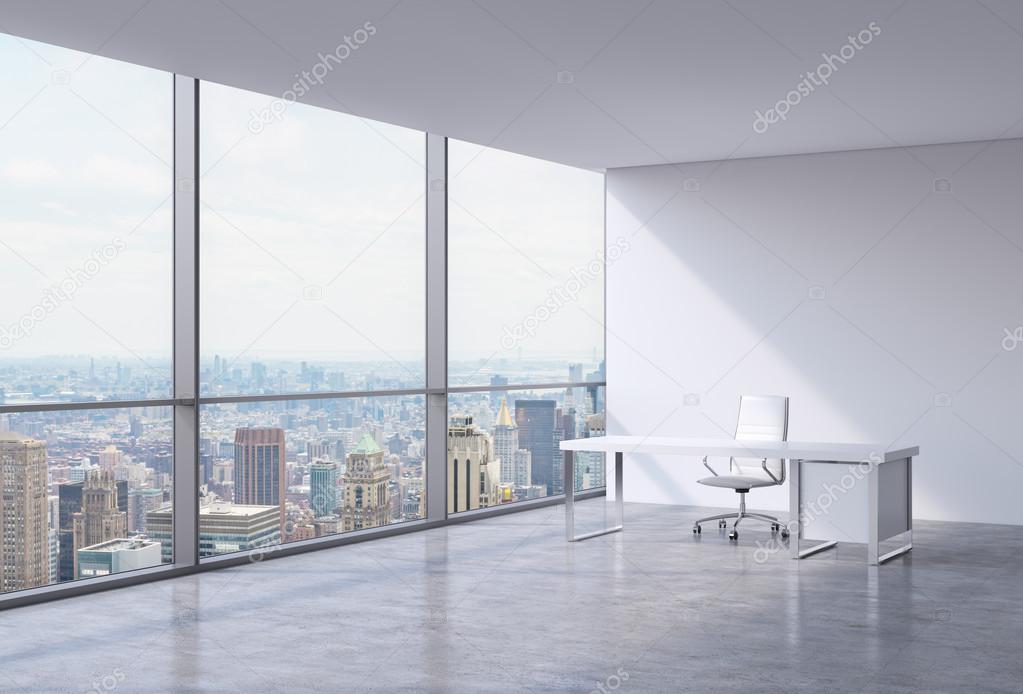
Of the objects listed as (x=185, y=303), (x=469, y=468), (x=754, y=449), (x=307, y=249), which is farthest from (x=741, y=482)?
(x=185, y=303)

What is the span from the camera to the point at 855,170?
9.23m

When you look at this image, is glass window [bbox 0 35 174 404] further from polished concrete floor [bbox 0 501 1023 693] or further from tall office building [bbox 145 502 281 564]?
polished concrete floor [bbox 0 501 1023 693]

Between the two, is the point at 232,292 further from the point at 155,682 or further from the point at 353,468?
the point at 155,682

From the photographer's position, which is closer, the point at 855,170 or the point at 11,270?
the point at 11,270

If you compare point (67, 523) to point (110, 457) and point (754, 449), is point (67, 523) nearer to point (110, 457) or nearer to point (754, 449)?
point (110, 457)

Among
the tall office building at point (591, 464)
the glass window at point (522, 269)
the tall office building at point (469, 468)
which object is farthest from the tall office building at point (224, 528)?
the tall office building at point (591, 464)

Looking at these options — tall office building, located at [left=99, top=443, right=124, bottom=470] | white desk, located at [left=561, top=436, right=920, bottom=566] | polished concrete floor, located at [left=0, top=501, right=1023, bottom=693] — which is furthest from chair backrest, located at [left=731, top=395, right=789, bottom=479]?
tall office building, located at [left=99, top=443, right=124, bottom=470]

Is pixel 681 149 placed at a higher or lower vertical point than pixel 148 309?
higher

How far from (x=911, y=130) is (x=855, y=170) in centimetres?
92

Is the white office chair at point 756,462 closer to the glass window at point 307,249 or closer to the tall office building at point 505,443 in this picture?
the tall office building at point 505,443

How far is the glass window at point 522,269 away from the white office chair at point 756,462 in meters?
2.21

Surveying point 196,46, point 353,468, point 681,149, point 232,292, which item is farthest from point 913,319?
point 196,46

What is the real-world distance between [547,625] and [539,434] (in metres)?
4.87

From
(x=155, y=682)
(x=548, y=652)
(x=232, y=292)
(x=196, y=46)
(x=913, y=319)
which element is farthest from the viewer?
(x=913, y=319)
